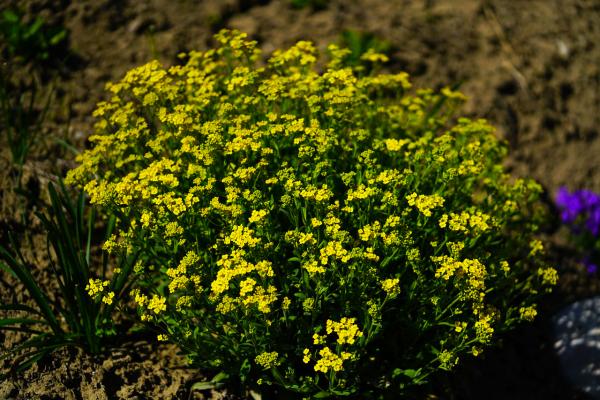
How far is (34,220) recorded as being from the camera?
4570mm

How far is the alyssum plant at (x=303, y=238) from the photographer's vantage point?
10.3ft

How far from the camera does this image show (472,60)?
22.1 ft

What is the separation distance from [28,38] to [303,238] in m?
4.01

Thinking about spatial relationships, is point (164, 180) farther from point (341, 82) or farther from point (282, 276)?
point (341, 82)

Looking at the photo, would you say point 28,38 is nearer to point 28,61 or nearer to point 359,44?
point 28,61

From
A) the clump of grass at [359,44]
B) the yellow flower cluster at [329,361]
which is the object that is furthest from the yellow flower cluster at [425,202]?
the clump of grass at [359,44]

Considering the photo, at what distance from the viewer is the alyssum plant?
313 centimetres

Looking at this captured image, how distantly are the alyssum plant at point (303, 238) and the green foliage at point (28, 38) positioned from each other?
7.04 feet

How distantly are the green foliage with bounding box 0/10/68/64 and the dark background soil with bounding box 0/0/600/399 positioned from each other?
17 cm

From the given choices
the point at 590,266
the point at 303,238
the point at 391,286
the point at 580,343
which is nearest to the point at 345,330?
the point at 391,286

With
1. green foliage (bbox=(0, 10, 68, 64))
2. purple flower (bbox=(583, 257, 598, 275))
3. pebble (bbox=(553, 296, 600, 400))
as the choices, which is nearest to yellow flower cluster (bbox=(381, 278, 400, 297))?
pebble (bbox=(553, 296, 600, 400))

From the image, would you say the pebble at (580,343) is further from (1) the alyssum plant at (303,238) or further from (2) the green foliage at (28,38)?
(2) the green foliage at (28,38)

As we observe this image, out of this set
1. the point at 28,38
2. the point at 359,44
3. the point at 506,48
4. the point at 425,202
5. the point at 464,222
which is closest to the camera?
the point at 425,202

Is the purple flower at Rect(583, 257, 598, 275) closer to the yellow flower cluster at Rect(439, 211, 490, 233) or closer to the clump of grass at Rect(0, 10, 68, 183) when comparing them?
the yellow flower cluster at Rect(439, 211, 490, 233)
